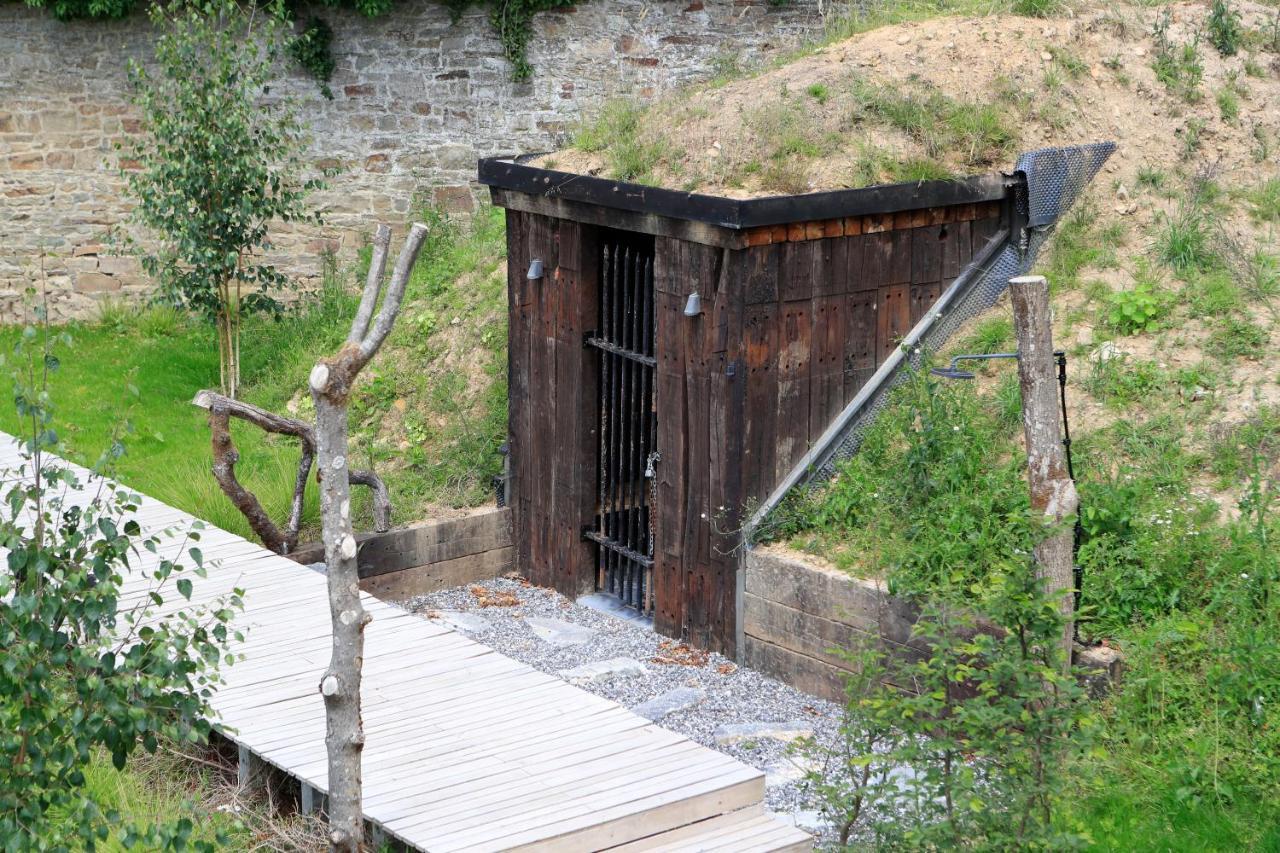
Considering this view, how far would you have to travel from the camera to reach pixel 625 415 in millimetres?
9328

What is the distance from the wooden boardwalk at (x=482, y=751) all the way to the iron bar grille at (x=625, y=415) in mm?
2060

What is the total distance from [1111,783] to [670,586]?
317 centimetres

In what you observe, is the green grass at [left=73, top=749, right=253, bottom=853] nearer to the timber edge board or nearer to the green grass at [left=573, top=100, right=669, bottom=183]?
the timber edge board

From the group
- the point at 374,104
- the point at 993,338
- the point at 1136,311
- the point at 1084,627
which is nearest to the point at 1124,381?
the point at 1136,311

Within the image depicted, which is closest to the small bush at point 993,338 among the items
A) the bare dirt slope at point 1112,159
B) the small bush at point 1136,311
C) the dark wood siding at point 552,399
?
the bare dirt slope at point 1112,159

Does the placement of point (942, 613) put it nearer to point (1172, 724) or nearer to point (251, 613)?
point (1172, 724)

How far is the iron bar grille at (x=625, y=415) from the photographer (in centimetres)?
898

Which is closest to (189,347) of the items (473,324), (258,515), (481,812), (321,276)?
(321,276)

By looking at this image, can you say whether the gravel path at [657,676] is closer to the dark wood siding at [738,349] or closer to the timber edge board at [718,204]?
the dark wood siding at [738,349]

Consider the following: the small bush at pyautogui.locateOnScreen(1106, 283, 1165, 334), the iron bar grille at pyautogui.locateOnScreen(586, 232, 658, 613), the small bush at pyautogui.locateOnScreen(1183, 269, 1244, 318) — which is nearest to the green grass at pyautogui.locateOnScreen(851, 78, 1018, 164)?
the small bush at pyautogui.locateOnScreen(1106, 283, 1165, 334)

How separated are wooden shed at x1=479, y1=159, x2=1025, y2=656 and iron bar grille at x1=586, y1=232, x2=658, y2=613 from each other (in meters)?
0.02

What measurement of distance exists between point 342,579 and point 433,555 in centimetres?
455

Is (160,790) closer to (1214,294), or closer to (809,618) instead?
(809,618)

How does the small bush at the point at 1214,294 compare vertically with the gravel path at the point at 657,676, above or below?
above
